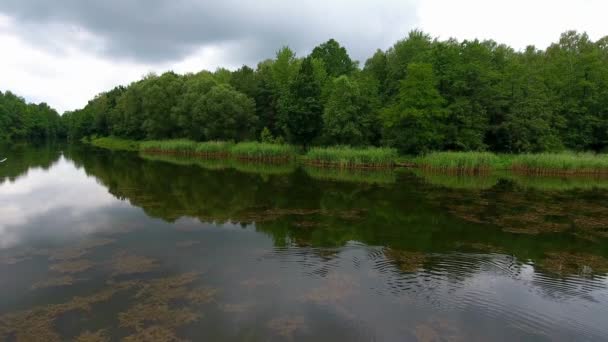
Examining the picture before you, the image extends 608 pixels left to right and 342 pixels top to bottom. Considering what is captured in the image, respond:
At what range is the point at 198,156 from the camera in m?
50.2

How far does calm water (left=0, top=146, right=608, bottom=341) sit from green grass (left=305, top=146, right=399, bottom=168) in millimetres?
16578

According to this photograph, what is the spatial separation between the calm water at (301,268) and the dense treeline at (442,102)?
782 inches

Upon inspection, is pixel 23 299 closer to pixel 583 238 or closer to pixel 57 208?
pixel 57 208

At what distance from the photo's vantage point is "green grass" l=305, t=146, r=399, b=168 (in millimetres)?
36094

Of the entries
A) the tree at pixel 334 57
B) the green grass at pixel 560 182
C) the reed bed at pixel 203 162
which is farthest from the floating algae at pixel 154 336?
the tree at pixel 334 57

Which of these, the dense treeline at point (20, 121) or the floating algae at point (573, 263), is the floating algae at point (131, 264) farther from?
the dense treeline at point (20, 121)

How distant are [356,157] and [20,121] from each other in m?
107

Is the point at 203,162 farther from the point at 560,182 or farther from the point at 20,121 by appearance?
the point at 20,121

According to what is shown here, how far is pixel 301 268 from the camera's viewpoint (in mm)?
9570

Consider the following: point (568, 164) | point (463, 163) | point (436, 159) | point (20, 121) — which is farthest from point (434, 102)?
point (20, 121)

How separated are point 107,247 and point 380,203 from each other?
12.4 m

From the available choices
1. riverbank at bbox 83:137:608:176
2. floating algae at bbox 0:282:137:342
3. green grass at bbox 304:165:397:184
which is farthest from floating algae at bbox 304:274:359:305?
riverbank at bbox 83:137:608:176

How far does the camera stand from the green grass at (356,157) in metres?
36.1

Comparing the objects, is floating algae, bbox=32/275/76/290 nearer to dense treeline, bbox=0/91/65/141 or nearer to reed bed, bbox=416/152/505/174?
reed bed, bbox=416/152/505/174
